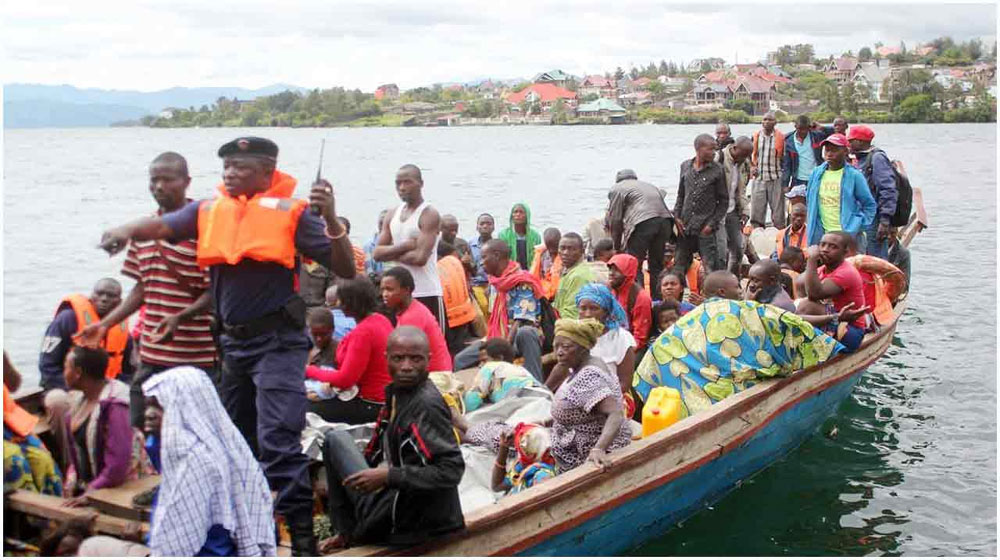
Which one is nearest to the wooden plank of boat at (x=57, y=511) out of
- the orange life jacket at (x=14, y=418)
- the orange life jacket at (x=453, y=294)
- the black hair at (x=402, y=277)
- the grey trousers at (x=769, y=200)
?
the orange life jacket at (x=14, y=418)

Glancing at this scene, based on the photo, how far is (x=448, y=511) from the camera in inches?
165

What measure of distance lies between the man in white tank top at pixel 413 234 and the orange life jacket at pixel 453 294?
81cm

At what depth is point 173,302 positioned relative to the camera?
14.1 ft

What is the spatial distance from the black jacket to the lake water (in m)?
2.36

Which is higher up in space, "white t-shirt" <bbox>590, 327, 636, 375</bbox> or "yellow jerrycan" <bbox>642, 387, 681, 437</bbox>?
"white t-shirt" <bbox>590, 327, 636, 375</bbox>

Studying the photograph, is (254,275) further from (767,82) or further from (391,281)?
(767,82)

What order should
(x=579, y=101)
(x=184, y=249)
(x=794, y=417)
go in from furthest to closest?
(x=579, y=101) → (x=794, y=417) → (x=184, y=249)

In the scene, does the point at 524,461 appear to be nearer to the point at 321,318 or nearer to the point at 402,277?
the point at 402,277

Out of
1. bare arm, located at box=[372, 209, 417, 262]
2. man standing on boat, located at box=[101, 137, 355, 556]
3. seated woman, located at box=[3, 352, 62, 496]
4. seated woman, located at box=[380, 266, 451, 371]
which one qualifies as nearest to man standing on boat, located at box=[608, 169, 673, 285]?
bare arm, located at box=[372, 209, 417, 262]

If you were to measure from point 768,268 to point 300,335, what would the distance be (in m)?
3.68

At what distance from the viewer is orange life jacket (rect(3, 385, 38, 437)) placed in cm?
448

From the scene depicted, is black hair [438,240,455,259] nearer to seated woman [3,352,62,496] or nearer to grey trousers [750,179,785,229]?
seated woman [3,352,62,496]

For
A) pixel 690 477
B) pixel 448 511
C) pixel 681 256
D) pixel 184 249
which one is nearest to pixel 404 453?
pixel 448 511

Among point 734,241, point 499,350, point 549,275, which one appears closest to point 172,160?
point 499,350
